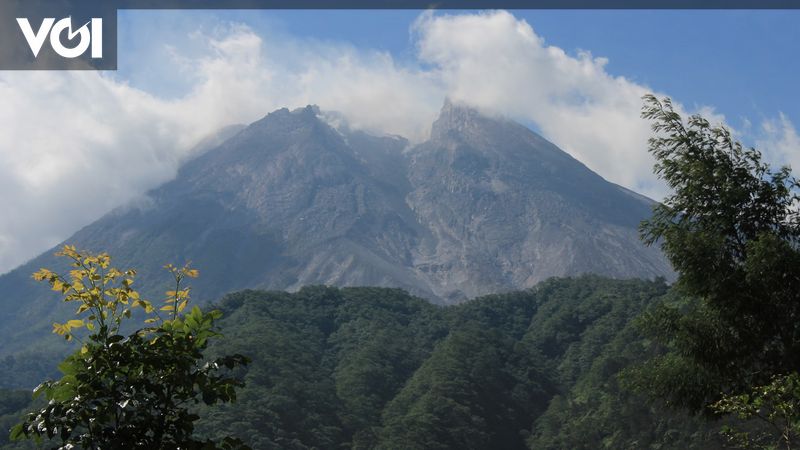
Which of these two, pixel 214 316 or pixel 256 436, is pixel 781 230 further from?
pixel 256 436

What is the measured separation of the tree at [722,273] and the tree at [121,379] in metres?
7.78

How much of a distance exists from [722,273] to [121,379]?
330 inches

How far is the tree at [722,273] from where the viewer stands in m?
10.5

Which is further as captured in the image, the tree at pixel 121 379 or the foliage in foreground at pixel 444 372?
the foliage in foreground at pixel 444 372

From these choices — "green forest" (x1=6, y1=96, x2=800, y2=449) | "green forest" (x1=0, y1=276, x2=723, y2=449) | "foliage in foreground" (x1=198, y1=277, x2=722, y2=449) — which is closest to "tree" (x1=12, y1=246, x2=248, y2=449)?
"green forest" (x1=6, y1=96, x2=800, y2=449)

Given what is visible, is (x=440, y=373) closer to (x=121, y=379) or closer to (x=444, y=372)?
(x=444, y=372)

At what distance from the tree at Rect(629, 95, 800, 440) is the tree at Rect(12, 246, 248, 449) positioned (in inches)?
306

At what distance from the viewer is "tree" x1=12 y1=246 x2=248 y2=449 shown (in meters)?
4.11

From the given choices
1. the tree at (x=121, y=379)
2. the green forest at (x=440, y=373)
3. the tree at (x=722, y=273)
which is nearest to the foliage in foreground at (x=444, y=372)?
the green forest at (x=440, y=373)

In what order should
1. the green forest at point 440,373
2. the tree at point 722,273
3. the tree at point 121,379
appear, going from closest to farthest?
the tree at point 121,379 → the tree at point 722,273 → the green forest at point 440,373

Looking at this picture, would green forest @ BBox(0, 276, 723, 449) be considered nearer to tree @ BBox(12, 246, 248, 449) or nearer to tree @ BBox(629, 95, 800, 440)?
tree @ BBox(629, 95, 800, 440)

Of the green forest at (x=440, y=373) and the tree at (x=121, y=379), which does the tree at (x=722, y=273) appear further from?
the green forest at (x=440, y=373)

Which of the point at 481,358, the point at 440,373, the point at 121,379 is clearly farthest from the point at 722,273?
the point at 481,358

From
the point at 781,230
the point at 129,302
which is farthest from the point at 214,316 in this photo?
the point at 781,230
